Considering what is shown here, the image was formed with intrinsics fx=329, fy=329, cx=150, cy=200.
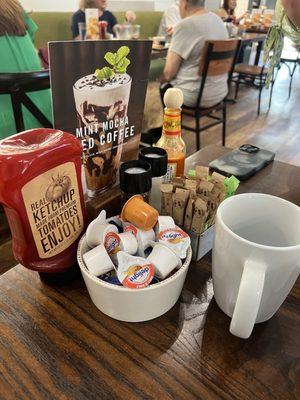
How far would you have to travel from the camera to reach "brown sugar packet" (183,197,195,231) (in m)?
0.47

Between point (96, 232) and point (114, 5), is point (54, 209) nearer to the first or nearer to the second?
point (96, 232)

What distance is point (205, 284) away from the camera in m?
0.48

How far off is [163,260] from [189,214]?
104mm

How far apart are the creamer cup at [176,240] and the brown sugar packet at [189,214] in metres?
0.04

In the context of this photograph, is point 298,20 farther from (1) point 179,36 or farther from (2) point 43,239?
(1) point 179,36

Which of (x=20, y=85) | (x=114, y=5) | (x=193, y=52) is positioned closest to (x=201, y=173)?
(x=20, y=85)

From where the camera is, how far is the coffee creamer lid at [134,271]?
375 millimetres

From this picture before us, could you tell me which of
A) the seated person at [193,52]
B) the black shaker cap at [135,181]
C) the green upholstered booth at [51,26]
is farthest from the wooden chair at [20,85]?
the green upholstered booth at [51,26]

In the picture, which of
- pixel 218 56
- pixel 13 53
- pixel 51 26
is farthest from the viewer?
pixel 51 26

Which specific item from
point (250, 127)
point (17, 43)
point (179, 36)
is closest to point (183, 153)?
point (17, 43)

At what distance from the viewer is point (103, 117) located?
1.62ft

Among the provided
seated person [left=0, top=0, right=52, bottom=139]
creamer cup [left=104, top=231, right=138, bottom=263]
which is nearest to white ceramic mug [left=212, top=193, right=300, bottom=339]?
creamer cup [left=104, top=231, right=138, bottom=263]

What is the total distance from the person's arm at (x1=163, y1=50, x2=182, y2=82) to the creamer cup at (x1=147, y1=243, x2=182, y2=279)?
6.51 ft

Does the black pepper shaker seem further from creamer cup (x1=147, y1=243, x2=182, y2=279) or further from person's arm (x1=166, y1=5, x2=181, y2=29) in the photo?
person's arm (x1=166, y1=5, x2=181, y2=29)
